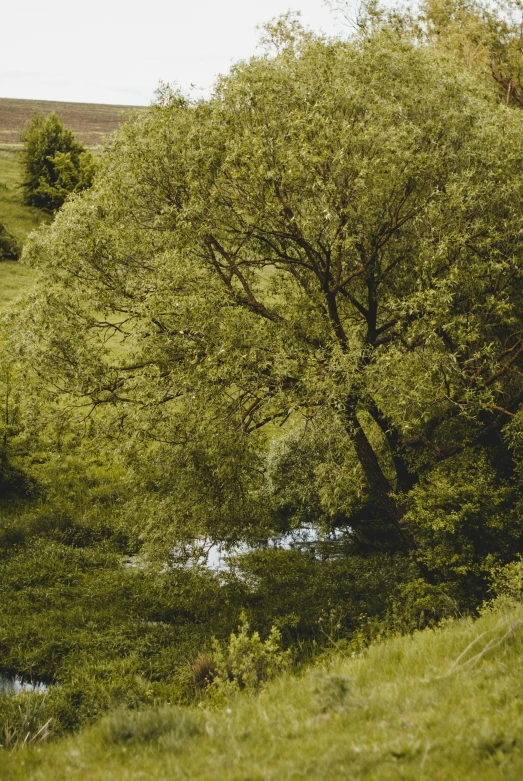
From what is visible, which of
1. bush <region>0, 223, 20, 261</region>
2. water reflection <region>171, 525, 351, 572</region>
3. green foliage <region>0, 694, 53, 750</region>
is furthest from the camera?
bush <region>0, 223, 20, 261</region>

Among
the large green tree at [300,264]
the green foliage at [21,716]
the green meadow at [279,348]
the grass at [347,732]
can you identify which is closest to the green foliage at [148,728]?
the grass at [347,732]

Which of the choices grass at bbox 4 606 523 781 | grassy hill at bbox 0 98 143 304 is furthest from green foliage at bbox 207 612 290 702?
grassy hill at bbox 0 98 143 304

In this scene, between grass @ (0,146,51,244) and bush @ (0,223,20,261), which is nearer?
bush @ (0,223,20,261)

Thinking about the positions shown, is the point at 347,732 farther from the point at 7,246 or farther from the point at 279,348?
the point at 7,246

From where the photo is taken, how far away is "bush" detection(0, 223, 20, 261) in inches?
2019

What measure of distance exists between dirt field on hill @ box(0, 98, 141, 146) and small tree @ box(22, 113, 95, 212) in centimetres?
3692

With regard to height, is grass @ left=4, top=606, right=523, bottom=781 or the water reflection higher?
grass @ left=4, top=606, right=523, bottom=781

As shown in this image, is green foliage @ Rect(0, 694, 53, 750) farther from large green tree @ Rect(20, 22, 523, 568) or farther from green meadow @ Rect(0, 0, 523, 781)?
large green tree @ Rect(20, 22, 523, 568)

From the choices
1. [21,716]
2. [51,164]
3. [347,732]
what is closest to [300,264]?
A: [21,716]

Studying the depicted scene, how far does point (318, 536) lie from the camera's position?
78.3 feet

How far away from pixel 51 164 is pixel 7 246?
1054 centimetres

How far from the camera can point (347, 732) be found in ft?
21.2

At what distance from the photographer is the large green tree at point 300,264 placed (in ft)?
49.3

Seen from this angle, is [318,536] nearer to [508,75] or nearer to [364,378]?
[364,378]
